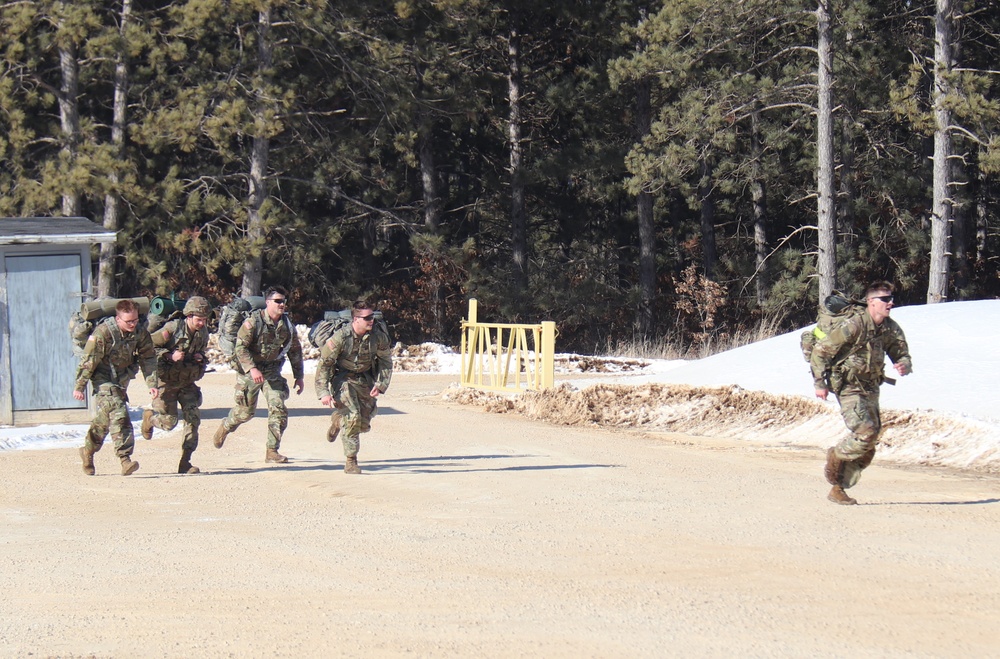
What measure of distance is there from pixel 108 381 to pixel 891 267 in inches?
993

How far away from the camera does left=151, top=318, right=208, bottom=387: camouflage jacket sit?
1131cm

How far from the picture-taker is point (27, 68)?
97.0 feet

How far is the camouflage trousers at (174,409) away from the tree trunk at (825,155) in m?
17.7

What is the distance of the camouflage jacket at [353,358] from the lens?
11.1m

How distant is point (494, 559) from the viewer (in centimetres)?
769

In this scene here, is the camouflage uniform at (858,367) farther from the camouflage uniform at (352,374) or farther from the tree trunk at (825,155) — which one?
the tree trunk at (825,155)

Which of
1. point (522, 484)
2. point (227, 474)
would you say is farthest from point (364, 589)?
point (227, 474)

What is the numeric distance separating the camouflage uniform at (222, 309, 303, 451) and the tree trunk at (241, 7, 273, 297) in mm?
17141

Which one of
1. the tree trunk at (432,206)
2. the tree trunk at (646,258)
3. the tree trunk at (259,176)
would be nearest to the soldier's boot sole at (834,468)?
the tree trunk at (259,176)

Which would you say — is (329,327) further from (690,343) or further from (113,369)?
(690,343)

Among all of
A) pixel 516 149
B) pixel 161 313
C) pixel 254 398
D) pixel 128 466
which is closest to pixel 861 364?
pixel 254 398

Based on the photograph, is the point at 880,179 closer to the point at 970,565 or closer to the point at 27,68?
the point at 27,68

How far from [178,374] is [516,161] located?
21968 millimetres

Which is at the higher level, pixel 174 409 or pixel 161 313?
pixel 161 313
